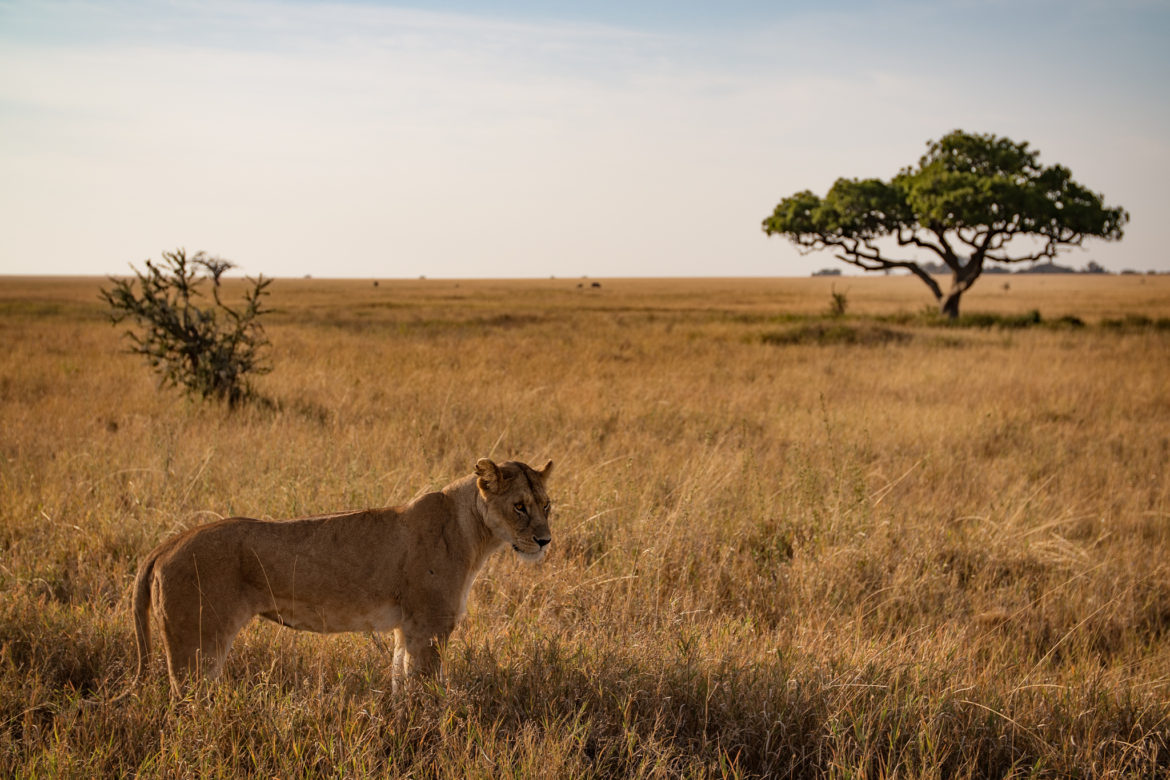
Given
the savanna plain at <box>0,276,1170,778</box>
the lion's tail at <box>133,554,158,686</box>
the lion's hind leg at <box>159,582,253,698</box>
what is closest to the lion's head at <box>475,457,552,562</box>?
the savanna plain at <box>0,276,1170,778</box>

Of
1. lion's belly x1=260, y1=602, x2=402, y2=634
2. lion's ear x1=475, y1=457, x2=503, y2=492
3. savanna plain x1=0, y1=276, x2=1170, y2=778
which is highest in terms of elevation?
lion's ear x1=475, y1=457, x2=503, y2=492

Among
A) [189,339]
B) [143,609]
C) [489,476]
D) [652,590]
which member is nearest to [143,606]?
[143,609]

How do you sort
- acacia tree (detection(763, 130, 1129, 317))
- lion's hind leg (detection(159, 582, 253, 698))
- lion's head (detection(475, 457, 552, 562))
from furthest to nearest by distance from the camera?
acacia tree (detection(763, 130, 1129, 317))
lion's head (detection(475, 457, 552, 562))
lion's hind leg (detection(159, 582, 253, 698))

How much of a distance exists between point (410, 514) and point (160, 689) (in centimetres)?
133

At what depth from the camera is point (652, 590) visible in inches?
202

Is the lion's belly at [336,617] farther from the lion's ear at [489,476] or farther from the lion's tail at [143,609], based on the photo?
the lion's ear at [489,476]

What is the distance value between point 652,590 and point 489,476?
2271mm

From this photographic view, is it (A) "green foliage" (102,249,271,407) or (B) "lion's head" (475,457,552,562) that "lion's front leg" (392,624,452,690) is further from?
(A) "green foliage" (102,249,271,407)

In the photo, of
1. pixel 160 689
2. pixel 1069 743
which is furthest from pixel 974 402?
pixel 160 689

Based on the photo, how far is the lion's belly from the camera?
3207 millimetres

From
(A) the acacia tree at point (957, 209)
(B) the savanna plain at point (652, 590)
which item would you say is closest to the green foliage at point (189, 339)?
(B) the savanna plain at point (652, 590)

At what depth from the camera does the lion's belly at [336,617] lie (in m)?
3.21

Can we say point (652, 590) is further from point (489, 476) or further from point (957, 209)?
point (957, 209)

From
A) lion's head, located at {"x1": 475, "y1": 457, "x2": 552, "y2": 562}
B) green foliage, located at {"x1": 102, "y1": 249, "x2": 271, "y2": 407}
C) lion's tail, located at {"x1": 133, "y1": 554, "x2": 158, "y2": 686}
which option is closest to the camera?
lion's tail, located at {"x1": 133, "y1": 554, "x2": 158, "y2": 686}
